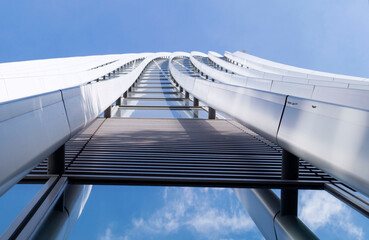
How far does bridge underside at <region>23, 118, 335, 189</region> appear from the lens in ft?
9.11

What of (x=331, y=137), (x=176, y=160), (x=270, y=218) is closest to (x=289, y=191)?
(x=270, y=218)

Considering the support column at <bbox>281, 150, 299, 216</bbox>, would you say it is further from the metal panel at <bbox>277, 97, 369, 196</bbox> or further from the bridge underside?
the metal panel at <bbox>277, 97, 369, 196</bbox>

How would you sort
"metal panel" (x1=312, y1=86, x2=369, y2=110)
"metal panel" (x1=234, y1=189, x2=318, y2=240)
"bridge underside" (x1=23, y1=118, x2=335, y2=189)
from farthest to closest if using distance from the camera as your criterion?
"metal panel" (x1=312, y1=86, x2=369, y2=110), "bridge underside" (x1=23, y1=118, x2=335, y2=189), "metal panel" (x1=234, y1=189, x2=318, y2=240)

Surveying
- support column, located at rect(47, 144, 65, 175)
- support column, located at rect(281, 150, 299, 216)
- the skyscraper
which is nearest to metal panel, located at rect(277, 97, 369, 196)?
the skyscraper

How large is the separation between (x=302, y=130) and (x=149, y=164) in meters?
1.73

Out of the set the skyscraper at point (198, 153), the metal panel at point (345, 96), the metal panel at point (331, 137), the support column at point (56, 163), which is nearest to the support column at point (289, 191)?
the skyscraper at point (198, 153)

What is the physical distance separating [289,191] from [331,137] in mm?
1184

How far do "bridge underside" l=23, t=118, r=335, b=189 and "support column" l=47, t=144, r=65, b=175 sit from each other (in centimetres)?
6

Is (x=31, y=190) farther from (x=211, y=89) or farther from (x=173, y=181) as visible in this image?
(x=211, y=89)

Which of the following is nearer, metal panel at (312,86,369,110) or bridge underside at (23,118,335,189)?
bridge underside at (23,118,335,189)

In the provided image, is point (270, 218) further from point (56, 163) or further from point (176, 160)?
point (56, 163)

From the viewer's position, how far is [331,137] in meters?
1.82

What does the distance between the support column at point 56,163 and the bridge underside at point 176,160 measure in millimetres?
63

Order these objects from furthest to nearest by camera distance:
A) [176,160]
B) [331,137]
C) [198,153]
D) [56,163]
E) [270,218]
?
1. [198,153]
2. [176,160]
3. [270,218]
4. [56,163]
5. [331,137]
